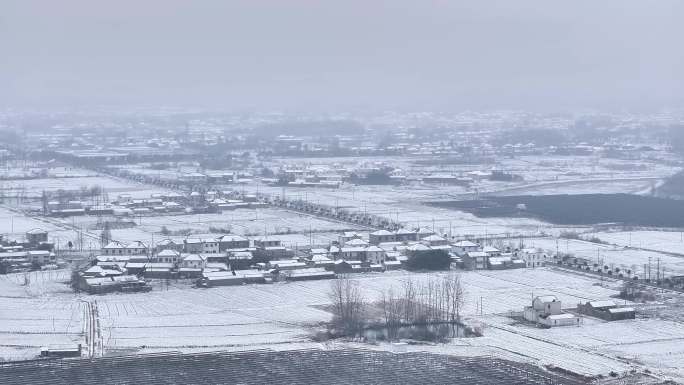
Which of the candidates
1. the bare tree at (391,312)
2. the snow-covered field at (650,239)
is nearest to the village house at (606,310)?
the bare tree at (391,312)

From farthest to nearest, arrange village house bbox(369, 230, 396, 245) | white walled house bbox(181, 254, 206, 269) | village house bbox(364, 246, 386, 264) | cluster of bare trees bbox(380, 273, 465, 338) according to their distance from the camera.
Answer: village house bbox(369, 230, 396, 245)
village house bbox(364, 246, 386, 264)
white walled house bbox(181, 254, 206, 269)
cluster of bare trees bbox(380, 273, 465, 338)

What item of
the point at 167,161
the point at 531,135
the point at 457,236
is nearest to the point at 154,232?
the point at 457,236

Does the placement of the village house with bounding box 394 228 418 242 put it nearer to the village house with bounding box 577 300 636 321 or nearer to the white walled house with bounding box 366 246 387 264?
the white walled house with bounding box 366 246 387 264

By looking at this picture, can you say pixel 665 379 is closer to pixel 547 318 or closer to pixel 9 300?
pixel 547 318

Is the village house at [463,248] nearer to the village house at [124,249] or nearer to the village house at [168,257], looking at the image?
the village house at [168,257]

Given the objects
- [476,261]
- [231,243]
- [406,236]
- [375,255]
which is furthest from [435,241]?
[231,243]

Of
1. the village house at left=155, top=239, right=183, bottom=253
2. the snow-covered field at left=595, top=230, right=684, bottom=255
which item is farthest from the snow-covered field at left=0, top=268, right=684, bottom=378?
→ the snow-covered field at left=595, top=230, right=684, bottom=255

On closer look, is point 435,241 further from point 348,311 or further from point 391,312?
point 348,311
